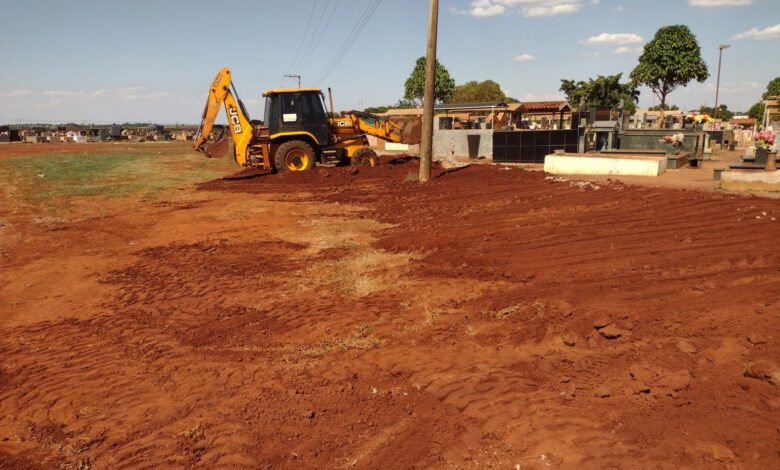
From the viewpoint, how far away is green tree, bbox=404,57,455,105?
6506cm

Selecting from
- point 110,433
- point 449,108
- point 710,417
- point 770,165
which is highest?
point 449,108

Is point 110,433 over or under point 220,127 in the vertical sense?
under

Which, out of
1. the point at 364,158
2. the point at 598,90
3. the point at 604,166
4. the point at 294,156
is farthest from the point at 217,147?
the point at 598,90

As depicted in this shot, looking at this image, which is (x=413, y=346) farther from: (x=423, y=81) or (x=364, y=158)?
(x=423, y=81)

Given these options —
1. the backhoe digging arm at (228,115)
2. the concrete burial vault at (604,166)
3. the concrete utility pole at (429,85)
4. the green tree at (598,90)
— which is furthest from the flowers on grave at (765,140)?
the green tree at (598,90)

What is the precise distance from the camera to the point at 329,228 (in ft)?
33.9

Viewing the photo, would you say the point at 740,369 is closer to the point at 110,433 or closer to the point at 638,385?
the point at 638,385

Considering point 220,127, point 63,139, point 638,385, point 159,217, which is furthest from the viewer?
point 63,139

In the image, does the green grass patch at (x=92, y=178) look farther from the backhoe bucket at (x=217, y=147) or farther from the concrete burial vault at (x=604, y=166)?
the concrete burial vault at (x=604, y=166)

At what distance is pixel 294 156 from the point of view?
18594mm

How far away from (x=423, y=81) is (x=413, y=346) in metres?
63.0

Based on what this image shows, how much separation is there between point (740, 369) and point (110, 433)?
4.92 meters

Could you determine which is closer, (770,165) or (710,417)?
(710,417)

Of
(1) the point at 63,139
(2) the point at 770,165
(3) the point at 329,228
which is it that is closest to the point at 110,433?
(3) the point at 329,228
